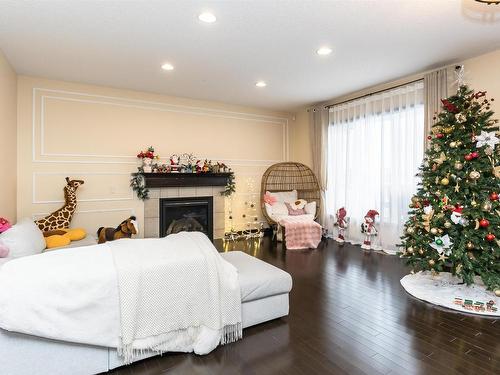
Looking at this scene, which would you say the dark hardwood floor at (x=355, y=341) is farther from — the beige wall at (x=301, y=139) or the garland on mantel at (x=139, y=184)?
the beige wall at (x=301, y=139)

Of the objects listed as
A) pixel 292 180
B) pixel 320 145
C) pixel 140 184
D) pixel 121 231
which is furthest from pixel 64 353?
pixel 292 180

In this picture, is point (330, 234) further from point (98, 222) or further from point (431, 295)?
point (98, 222)

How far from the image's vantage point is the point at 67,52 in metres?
3.61

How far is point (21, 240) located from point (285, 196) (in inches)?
184

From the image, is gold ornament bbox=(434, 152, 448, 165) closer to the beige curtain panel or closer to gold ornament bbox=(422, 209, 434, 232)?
gold ornament bbox=(422, 209, 434, 232)

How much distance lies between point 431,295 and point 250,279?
6.67ft

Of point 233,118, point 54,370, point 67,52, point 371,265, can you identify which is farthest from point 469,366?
point 233,118

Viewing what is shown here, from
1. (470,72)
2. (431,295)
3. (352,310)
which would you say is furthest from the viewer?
(470,72)

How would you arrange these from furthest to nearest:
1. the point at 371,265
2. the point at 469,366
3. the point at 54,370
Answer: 1. the point at 371,265
2. the point at 469,366
3. the point at 54,370

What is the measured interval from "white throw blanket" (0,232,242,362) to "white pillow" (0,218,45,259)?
1.04 m

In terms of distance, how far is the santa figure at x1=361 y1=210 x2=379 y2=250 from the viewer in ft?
16.3

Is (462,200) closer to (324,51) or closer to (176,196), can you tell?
(324,51)

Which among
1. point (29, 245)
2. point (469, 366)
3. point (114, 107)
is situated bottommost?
point (469, 366)

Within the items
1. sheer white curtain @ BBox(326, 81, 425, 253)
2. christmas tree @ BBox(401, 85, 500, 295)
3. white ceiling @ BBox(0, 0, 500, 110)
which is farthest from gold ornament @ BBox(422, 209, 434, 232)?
white ceiling @ BBox(0, 0, 500, 110)
